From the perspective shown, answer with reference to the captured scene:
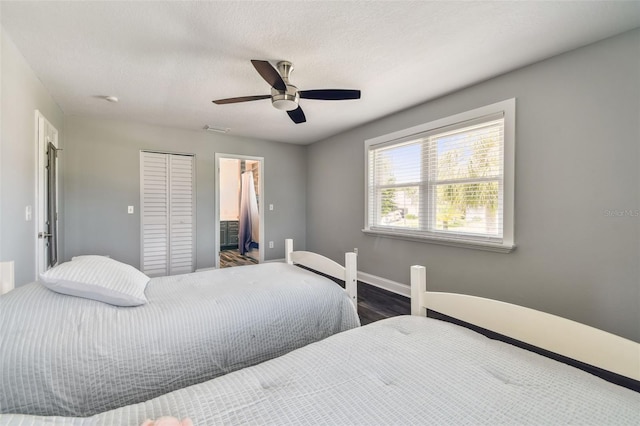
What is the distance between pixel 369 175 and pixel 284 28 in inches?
95.7

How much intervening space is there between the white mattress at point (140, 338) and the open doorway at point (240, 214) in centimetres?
340

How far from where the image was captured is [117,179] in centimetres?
393

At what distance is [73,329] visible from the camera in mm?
1194

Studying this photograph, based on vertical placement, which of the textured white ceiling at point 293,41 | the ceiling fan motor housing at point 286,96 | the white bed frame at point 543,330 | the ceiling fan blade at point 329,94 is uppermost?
the textured white ceiling at point 293,41

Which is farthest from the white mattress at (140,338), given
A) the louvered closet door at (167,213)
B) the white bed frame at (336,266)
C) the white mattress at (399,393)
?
the louvered closet door at (167,213)

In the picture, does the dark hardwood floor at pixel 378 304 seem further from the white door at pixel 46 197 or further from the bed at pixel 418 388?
the white door at pixel 46 197

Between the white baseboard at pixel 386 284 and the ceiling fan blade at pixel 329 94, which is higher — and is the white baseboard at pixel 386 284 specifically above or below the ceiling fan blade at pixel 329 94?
below

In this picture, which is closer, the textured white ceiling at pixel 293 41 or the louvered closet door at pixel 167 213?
the textured white ceiling at pixel 293 41

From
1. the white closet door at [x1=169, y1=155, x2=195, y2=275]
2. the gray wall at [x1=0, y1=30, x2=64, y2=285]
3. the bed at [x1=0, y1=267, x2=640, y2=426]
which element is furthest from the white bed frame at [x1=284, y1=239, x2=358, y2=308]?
the white closet door at [x1=169, y1=155, x2=195, y2=275]

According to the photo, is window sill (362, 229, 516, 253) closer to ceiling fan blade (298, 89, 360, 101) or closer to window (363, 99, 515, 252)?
window (363, 99, 515, 252)

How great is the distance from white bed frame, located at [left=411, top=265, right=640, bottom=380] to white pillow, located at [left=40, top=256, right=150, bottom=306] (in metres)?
1.56

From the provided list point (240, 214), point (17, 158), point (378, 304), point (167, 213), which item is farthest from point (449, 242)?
point (240, 214)

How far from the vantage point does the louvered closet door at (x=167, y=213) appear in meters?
4.13

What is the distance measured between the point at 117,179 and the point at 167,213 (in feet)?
2.63
